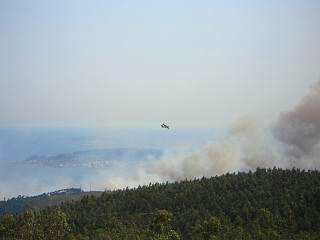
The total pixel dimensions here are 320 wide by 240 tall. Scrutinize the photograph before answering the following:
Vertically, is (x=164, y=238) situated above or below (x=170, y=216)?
below

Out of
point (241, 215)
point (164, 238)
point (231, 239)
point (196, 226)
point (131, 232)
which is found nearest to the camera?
point (164, 238)

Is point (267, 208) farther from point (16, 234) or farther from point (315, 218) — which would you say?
point (16, 234)

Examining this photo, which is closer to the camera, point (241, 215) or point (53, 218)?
point (53, 218)

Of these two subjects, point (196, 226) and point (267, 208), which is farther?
point (267, 208)

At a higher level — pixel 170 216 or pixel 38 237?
pixel 170 216

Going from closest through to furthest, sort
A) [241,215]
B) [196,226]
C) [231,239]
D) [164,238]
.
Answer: [164,238] → [231,239] → [196,226] → [241,215]

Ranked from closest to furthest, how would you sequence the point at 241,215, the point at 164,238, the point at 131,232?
the point at 164,238
the point at 131,232
the point at 241,215

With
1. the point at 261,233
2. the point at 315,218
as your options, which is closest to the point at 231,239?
the point at 261,233

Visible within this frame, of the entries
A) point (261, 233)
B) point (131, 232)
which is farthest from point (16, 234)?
point (261, 233)

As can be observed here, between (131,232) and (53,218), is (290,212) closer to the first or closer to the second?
(131,232)
